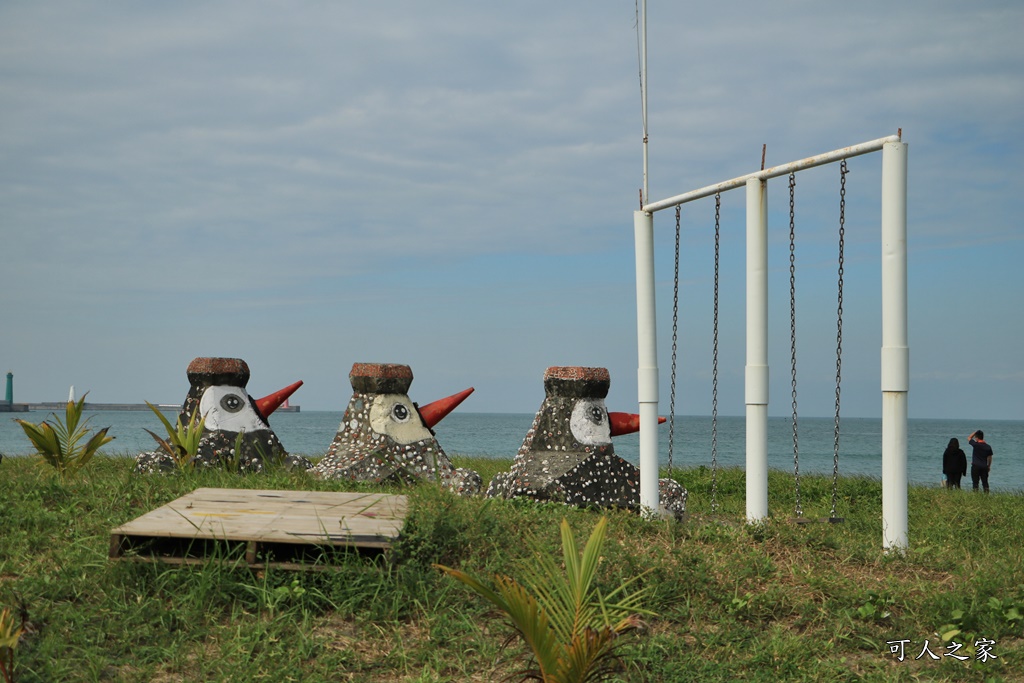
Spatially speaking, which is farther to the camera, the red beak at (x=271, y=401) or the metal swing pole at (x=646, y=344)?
the red beak at (x=271, y=401)

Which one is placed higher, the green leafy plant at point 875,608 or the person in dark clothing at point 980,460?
the green leafy plant at point 875,608

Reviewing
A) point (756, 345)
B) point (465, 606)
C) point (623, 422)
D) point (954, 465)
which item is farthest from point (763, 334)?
point (954, 465)

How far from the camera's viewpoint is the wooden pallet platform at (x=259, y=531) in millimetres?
5109

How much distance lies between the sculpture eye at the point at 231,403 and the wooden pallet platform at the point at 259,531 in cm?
345

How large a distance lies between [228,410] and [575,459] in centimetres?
386

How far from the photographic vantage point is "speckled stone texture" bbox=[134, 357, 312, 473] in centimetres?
886

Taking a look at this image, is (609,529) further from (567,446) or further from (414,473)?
(414,473)

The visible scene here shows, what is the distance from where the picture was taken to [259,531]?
17.0 ft

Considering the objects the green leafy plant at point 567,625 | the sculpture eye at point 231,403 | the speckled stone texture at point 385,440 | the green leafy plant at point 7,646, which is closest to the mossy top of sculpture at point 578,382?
the speckled stone texture at point 385,440

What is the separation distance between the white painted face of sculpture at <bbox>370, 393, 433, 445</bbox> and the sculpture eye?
1478mm

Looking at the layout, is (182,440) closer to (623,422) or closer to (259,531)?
(259,531)

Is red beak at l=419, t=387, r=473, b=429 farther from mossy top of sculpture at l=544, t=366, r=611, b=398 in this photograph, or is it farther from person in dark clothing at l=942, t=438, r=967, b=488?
person in dark clothing at l=942, t=438, r=967, b=488

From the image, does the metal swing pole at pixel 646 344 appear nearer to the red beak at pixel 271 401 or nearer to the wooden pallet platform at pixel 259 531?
the wooden pallet platform at pixel 259 531

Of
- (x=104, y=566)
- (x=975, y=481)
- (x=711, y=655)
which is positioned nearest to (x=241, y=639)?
(x=104, y=566)
